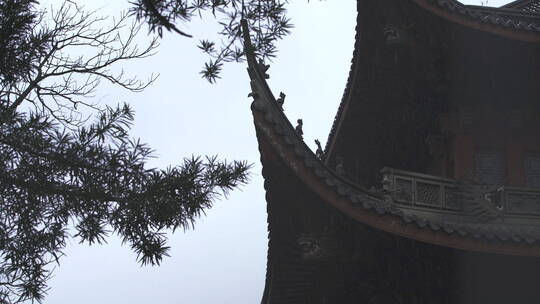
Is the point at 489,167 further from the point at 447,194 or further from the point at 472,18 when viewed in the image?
the point at 472,18

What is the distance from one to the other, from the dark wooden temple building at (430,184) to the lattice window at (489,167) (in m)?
0.01

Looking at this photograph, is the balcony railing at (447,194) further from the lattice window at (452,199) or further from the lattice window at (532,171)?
the lattice window at (532,171)

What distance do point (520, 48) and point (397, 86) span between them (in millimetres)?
2014

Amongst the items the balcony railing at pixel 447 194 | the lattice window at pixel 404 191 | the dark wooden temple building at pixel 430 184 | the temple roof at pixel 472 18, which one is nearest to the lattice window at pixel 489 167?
the dark wooden temple building at pixel 430 184

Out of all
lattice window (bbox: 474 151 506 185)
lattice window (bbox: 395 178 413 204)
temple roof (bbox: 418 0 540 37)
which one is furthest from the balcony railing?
temple roof (bbox: 418 0 540 37)

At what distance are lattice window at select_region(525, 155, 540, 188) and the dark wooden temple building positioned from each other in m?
0.01

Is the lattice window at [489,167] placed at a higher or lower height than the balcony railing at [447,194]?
higher

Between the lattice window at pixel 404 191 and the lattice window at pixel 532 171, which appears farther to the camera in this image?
the lattice window at pixel 532 171

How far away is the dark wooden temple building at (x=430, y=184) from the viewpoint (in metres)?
8.60

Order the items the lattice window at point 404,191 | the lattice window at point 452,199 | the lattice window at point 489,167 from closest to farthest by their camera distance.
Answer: the lattice window at point 404,191 → the lattice window at point 452,199 → the lattice window at point 489,167

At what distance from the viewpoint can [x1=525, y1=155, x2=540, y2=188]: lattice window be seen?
33.1 ft

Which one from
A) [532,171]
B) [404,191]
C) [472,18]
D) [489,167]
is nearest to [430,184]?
[404,191]

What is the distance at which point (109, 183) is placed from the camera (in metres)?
6.02

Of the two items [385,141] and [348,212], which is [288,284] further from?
[385,141]
